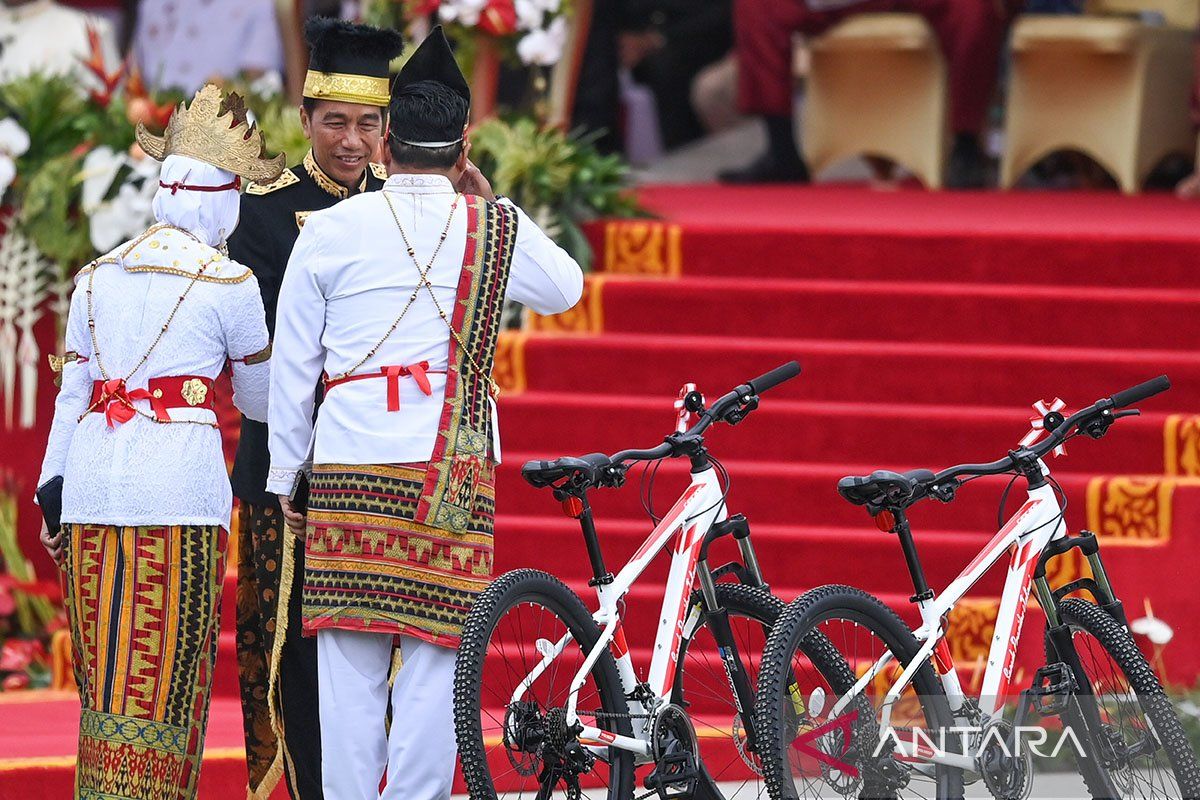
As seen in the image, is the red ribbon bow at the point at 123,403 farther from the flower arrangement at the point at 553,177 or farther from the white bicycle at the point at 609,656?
the flower arrangement at the point at 553,177

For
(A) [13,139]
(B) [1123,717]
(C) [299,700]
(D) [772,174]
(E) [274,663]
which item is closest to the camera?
(B) [1123,717]

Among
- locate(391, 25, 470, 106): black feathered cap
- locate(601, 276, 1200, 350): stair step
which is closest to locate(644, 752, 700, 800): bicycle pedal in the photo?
→ locate(391, 25, 470, 106): black feathered cap

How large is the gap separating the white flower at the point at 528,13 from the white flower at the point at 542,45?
4 cm

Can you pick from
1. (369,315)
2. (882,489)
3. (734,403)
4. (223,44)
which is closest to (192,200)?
(369,315)

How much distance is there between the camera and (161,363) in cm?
473

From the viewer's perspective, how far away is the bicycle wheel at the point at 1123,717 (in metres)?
4.84

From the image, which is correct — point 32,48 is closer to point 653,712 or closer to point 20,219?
point 20,219

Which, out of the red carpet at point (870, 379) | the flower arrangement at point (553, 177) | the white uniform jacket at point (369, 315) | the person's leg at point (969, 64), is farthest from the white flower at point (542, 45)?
the white uniform jacket at point (369, 315)

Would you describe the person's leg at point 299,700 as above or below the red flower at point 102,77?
below

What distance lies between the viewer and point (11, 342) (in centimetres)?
A: 829

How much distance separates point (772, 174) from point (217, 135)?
596cm

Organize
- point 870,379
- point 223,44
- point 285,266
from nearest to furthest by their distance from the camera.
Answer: point 285,266, point 870,379, point 223,44

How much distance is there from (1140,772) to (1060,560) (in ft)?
5.20

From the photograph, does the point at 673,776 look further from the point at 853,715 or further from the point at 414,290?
the point at 414,290
